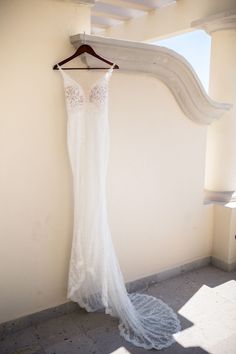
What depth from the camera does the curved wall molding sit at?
2457 millimetres

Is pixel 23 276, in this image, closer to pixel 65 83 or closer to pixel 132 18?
pixel 65 83

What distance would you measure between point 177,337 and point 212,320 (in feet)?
1.29

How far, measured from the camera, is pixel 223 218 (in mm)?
3619

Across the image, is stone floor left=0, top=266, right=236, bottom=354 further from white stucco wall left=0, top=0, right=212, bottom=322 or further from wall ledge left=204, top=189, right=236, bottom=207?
wall ledge left=204, top=189, right=236, bottom=207

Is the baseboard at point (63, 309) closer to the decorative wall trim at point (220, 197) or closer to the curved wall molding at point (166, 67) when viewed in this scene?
Answer: the decorative wall trim at point (220, 197)

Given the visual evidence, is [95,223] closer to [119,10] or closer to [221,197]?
[221,197]

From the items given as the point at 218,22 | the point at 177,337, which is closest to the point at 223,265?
the point at 177,337

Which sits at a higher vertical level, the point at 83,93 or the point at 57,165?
the point at 83,93

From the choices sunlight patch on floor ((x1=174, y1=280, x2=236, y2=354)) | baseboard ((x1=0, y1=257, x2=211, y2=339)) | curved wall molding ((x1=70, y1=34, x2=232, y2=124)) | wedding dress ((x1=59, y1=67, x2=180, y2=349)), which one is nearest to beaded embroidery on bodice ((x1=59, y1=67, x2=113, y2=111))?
wedding dress ((x1=59, y1=67, x2=180, y2=349))

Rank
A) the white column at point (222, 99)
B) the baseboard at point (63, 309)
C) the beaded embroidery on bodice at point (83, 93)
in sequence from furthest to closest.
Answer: the white column at point (222, 99)
the baseboard at point (63, 309)
the beaded embroidery on bodice at point (83, 93)

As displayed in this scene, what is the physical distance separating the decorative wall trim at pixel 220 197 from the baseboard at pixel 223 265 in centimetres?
65

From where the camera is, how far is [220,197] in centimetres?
376

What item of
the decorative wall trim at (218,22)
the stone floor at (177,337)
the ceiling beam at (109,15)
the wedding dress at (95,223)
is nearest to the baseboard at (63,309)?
the stone floor at (177,337)

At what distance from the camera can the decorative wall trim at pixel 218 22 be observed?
10.8ft
